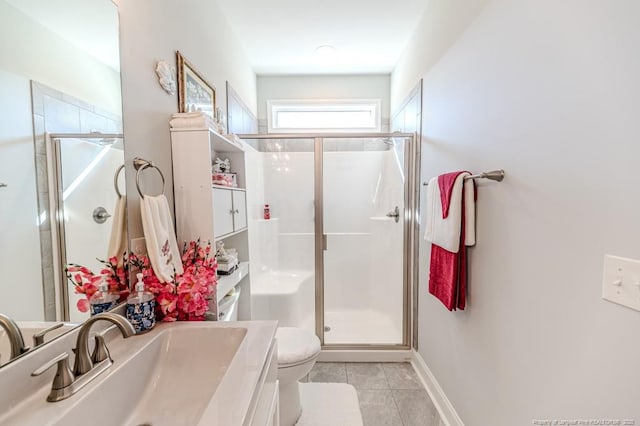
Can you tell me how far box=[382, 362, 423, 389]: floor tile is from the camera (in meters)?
1.90

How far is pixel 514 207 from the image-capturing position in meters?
1.02

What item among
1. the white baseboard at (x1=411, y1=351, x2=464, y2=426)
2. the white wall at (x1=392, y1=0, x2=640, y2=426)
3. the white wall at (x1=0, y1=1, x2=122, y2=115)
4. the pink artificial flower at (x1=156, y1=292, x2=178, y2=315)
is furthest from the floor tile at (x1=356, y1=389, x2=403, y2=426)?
the white wall at (x1=0, y1=1, x2=122, y2=115)

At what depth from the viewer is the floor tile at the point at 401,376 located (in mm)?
1899

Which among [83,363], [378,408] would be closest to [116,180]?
[83,363]

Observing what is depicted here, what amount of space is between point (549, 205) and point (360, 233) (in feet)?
6.34

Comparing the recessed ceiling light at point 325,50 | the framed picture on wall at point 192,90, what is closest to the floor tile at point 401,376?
the framed picture on wall at point 192,90

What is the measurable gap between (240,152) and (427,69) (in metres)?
1.46

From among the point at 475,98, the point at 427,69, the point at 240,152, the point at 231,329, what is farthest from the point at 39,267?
the point at 427,69

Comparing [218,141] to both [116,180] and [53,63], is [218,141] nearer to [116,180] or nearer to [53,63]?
[116,180]

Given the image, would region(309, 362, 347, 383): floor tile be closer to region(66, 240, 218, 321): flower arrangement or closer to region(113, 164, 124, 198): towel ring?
region(66, 240, 218, 321): flower arrangement

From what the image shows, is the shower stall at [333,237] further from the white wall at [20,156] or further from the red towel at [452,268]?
the white wall at [20,156]

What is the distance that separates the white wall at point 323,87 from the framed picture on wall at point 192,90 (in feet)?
4.49

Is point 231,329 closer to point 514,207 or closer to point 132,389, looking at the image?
point 132,389

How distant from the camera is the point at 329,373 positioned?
6.70 feet
